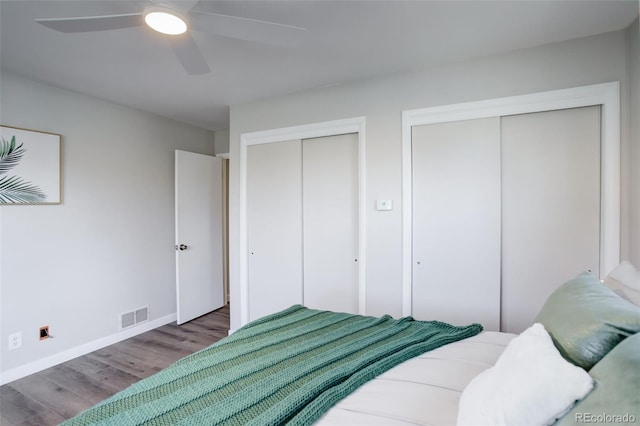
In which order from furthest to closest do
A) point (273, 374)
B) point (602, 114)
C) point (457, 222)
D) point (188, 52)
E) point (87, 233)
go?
1. point (87, 233)
2. point (457, 222)
3. point (602, 114)
4. point (188, 52)
5. point (273, 374)

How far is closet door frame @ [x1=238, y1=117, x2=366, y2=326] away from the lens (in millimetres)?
2693

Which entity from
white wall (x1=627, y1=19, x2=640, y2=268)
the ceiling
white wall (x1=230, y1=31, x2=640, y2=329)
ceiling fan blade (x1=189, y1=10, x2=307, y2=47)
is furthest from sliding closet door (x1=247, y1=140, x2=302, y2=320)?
white wall (x1=627, y1=19, x2=640, y2=268)

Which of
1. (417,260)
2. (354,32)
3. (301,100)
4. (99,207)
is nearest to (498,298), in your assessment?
(417,260)

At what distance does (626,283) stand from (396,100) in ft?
6.28

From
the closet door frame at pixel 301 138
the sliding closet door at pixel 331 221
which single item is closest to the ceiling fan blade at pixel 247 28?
the closet door frame at pixel 301 138

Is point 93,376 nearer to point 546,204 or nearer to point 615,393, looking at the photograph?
point 615,393

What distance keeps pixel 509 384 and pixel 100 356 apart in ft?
11.0

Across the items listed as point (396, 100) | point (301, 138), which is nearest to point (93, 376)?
point (301, 138)

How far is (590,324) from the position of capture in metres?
0.92

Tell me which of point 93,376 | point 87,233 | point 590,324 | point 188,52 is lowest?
point 93,376

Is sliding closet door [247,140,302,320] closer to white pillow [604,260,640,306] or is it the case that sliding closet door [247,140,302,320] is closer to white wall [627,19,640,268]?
white pillow [604,260,640,306]

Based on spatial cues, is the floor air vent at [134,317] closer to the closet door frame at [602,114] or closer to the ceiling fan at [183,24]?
the ceiling fan at [183,24]

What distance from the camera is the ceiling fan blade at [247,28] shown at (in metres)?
1.49

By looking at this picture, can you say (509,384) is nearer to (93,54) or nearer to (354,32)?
(354,32)
